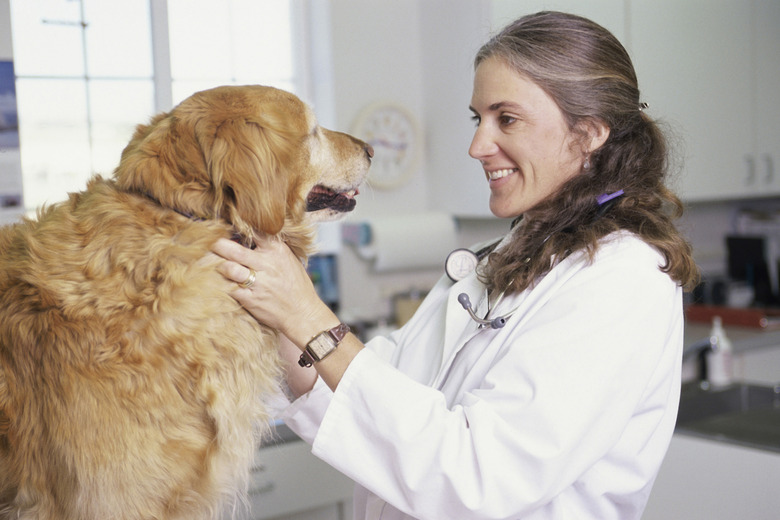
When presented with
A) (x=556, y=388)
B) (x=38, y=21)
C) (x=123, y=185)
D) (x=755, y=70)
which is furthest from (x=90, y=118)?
(x=755, y=70)

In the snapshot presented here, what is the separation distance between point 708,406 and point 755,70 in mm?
1856

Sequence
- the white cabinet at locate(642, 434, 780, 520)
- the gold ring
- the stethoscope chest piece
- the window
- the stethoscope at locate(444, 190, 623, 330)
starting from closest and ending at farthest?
1. the gold ring
2. the stethoscope at locate(444, 190, 623, 330)
3. the stethoscope chest piece
4. the window
5. the white cabinet at locate(642, 434, 780, 520)

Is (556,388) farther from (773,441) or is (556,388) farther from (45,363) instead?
(773,441)

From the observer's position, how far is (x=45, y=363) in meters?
0.99

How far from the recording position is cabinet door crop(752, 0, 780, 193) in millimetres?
3754

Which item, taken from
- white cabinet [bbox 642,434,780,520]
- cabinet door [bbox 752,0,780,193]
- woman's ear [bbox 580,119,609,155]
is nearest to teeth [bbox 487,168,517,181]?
woman's ear [bbox 580,119,609,155]

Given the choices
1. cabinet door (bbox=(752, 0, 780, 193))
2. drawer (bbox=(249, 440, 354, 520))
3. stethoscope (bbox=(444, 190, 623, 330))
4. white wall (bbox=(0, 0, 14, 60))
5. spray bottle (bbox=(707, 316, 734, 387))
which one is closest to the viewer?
stethoscope (bbox=(444, 190, 623, 330))

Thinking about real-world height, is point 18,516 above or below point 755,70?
below

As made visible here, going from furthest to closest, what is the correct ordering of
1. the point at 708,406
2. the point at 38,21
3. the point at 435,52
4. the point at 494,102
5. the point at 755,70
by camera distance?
the point at 755,70 → the point at 435,52 → the point at 708,406 → the point at 38,21 → the point at 494,102

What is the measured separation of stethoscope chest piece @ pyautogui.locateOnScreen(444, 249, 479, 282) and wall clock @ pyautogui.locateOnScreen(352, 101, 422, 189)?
5.73 ft

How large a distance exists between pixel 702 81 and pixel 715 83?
0.10 metres

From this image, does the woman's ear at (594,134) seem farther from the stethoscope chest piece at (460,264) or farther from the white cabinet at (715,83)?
the white cabinet at (715,83)

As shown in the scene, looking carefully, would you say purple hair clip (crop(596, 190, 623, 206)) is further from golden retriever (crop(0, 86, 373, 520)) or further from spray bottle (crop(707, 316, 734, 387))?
spray bottle (crop(707, 316, 734, 387))

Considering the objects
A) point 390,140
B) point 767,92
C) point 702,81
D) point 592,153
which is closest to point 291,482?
point 592,153
